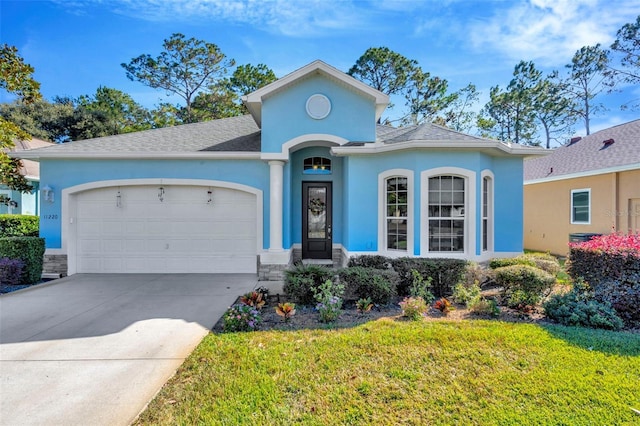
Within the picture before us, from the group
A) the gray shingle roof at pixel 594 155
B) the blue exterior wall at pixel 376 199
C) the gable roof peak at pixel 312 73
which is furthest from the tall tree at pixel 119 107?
the gray shingle roof at pixel 594 155

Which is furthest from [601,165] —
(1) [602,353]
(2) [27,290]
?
(2) [27,290]

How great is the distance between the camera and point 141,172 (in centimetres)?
927

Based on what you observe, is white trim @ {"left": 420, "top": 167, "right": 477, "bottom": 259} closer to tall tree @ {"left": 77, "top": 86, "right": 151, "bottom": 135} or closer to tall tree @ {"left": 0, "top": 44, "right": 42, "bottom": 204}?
tall tree @ {"left": 0, "top": 44, "right": 42, "bottom": 204}

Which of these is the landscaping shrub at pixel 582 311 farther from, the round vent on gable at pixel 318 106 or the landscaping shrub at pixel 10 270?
the landscaping shrub at pixel 10 270

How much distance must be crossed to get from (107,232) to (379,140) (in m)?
8.84

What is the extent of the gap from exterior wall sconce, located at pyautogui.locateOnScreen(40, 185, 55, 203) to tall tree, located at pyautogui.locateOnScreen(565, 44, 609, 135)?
3430 centimetres

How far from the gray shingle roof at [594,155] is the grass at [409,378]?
10.4 m

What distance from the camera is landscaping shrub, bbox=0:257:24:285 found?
25.5ft

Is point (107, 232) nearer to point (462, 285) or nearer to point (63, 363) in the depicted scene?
point (63, 363)

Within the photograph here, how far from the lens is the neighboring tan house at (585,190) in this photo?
11109mm

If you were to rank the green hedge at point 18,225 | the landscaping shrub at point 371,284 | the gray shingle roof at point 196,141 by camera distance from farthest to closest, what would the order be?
the green hedge at point 18,225 < the gray shingle roof at point 196,141 < the landscaping shrub at point 371,284

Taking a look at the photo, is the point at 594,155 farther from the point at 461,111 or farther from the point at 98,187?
the point at 98,187

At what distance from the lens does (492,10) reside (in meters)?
8.95

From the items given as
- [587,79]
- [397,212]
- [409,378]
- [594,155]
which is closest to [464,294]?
[397,212]
